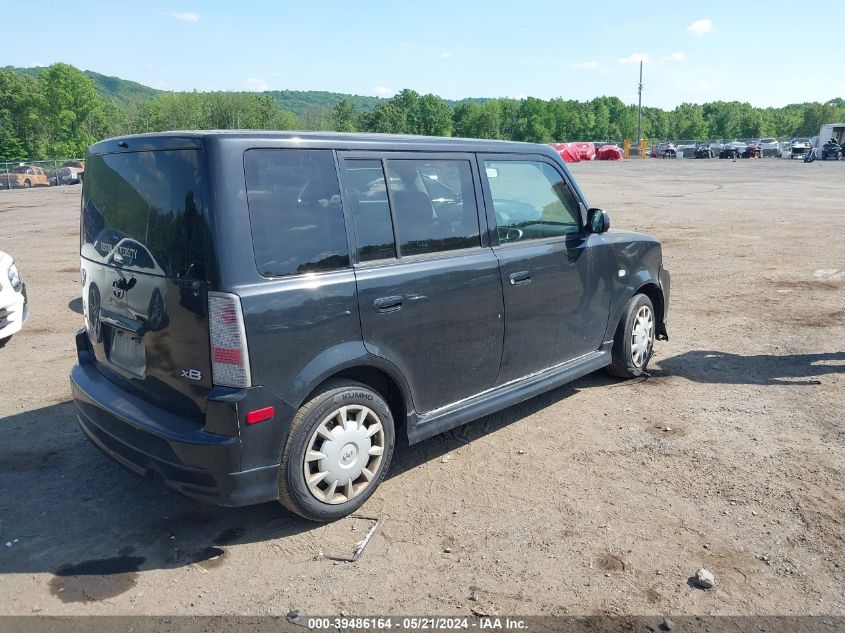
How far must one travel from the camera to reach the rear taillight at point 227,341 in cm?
312

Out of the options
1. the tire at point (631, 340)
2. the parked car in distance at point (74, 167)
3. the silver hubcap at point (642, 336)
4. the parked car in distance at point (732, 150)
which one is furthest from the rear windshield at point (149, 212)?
the parked car in distance at point (732, 150)

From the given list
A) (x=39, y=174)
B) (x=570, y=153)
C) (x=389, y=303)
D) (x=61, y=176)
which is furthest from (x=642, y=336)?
(x=570, y=153)

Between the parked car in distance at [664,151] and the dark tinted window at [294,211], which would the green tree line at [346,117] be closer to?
the parked car in distance at [664,151]

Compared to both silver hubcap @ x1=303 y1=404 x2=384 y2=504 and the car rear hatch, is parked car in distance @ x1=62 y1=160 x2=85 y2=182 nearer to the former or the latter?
the car rear hatch

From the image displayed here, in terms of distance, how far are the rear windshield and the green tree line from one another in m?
45.1

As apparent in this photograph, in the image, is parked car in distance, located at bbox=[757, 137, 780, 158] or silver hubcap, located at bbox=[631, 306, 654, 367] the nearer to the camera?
silver hubcap, located at bbox=[631, 306, 654, 367]

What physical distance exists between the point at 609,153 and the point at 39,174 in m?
51.6

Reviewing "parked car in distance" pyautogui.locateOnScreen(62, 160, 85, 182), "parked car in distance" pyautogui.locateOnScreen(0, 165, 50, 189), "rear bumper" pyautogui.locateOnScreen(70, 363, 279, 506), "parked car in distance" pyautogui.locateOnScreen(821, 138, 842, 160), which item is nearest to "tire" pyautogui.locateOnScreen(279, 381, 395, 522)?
"rear bumper" pyautogui.locateOnScreen(70, 363, 279, 506)

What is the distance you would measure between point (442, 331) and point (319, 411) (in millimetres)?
956

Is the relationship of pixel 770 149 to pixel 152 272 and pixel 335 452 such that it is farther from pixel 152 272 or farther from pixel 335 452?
pixel 152 272

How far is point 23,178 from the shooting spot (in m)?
42.7

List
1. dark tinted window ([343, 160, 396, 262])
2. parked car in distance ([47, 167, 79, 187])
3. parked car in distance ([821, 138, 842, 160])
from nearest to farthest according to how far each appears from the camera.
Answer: dark tinted window ([343, 160, 396, 262]) → parked car in distance ([47, 167, 79, 187]) → parked car in distance ([821, 138, 842, 160])

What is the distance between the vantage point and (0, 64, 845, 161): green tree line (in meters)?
92.2

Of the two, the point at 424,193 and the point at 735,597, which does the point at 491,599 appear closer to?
the point at 735,597
